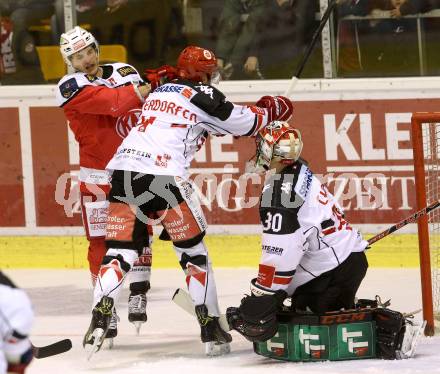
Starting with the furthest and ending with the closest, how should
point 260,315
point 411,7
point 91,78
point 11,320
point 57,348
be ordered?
point 411,7
point 91,78
point 260,315
point 57,348
point 11,320

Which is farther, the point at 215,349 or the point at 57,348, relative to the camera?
the point at 215,349

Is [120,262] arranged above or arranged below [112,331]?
above

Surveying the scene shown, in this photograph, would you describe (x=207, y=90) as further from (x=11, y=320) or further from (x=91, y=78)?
(x=11, y=320)

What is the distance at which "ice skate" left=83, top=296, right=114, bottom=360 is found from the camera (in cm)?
521

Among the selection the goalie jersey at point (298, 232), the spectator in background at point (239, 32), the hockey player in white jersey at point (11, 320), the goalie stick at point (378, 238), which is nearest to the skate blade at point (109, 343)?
the goalie stick at point (378, 238)

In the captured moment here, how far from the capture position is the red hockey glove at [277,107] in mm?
5559

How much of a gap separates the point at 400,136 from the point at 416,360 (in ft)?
7.64

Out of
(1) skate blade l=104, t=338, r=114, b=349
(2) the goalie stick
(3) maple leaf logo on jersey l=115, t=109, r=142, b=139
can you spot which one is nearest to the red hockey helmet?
(3) maple leaf logo on jersey l=115, t=109, r=142, b=139

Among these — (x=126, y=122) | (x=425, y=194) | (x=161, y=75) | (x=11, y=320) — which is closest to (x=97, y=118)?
(x=126, y=122)

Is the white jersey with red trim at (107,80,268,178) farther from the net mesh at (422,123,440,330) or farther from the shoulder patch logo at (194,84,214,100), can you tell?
the net mesh at (422,123,440,330)

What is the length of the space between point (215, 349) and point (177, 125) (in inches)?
33.8

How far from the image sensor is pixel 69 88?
18.9 ft

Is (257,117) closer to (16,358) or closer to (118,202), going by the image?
(118,202)

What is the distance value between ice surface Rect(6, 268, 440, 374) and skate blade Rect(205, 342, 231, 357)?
1.3 inches
